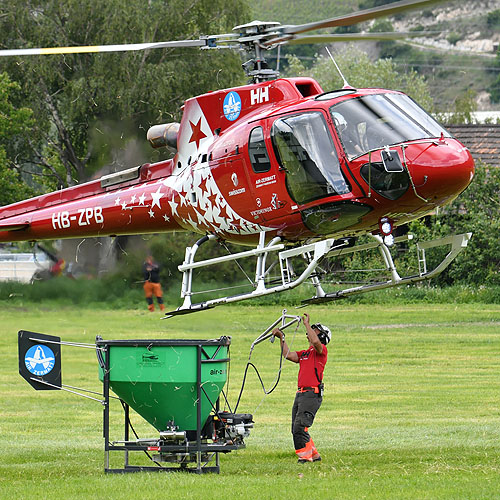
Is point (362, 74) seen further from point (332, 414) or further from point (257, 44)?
point (257, 44)

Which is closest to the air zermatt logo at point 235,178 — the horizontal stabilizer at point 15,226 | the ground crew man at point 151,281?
the horizontal stabilizer at point 15,226

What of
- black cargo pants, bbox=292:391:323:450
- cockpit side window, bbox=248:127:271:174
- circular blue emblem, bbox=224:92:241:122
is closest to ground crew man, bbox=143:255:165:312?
circular blue emblem, bbox=224:92:241:122

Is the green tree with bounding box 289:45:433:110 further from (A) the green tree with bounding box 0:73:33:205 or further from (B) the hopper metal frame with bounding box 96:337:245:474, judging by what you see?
(B) the hopper metal frame with bounding box 96:337:245:474

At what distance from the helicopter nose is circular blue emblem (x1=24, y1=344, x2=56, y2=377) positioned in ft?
15.7

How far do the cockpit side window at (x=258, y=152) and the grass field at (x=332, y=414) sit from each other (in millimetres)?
2435

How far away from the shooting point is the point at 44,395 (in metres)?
24.2

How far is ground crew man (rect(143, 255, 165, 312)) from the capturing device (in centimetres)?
2079

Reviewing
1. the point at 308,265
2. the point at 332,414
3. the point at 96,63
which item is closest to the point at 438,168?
the point at 308,265

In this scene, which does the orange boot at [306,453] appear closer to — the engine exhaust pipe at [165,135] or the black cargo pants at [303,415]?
the black cargo pants at [303,415]

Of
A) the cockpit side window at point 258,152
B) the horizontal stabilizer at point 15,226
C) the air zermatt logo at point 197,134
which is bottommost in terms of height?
the horizontal stabilizer at point 15,226

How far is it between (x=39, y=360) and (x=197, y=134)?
461 centimetres

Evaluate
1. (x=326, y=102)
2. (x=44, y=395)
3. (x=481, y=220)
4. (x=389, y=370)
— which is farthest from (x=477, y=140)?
(x=326, y=102)

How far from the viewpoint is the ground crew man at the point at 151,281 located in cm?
2079

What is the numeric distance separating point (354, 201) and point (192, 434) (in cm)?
344
